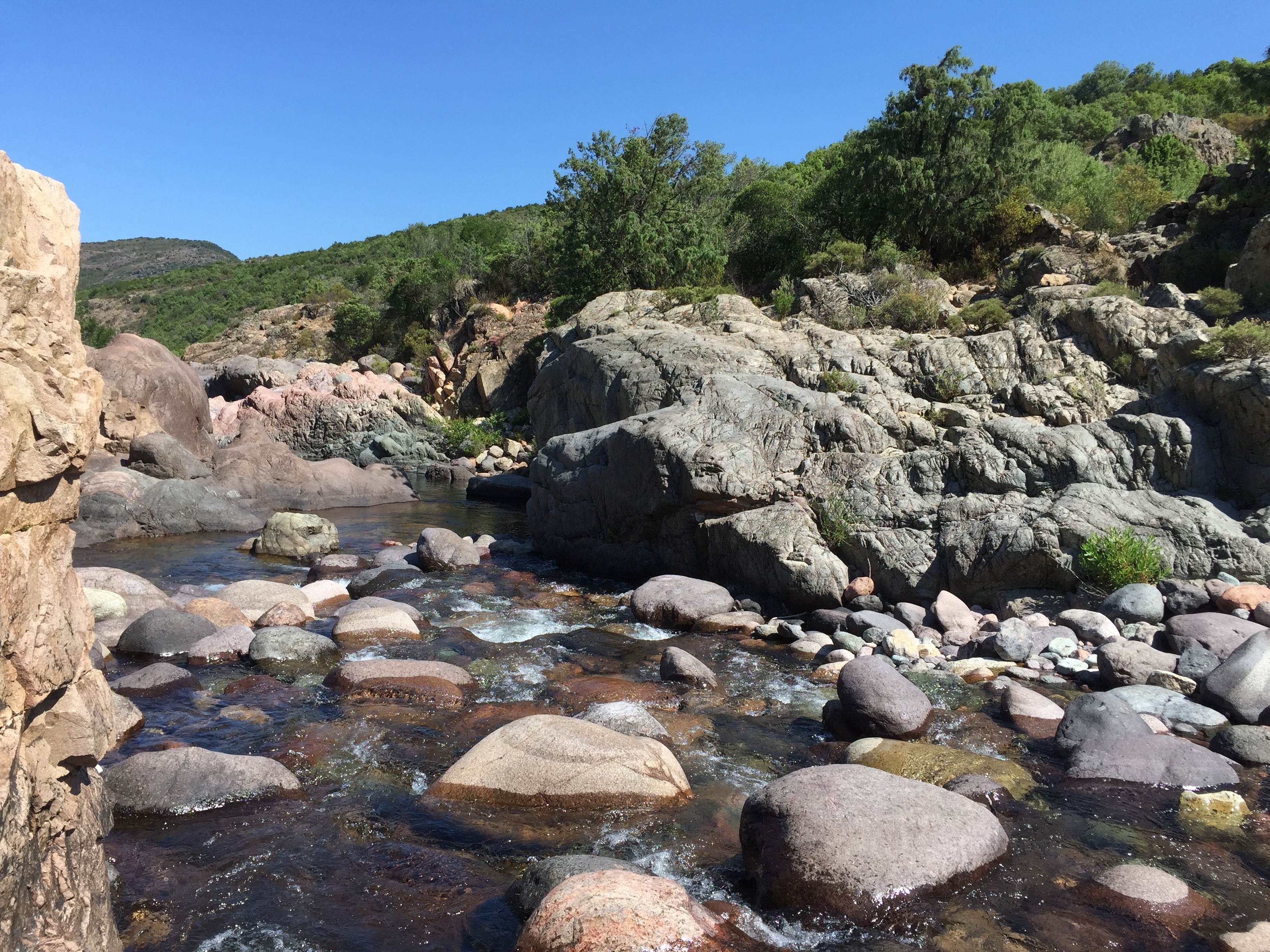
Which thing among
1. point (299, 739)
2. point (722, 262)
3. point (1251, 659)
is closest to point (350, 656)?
point (299, 739)

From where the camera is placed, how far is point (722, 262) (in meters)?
32.8

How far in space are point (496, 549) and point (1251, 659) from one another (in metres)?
12.8

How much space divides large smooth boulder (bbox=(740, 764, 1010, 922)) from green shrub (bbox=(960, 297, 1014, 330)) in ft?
48.5

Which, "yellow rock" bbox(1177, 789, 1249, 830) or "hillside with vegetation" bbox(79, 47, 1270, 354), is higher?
"hillside with vegetation" bbox(79, 47, 1270, 354)

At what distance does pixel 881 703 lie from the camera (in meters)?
7.65

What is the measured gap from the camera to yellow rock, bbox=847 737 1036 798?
669cm

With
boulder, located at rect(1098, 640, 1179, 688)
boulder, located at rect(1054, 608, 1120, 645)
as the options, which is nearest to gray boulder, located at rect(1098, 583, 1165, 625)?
boulder, located at rect(1054, 608, 1120, 645)

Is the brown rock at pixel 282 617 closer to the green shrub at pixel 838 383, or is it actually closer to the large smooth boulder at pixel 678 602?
the large smooth boulder at pixel 678 602

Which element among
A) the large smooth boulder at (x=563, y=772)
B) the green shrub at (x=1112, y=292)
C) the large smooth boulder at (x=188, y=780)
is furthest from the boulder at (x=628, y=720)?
the green shrub at (x=1112, y=292)

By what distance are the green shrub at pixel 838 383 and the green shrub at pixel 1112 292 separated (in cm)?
556

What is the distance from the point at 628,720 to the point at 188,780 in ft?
11.8

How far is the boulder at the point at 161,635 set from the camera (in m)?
9.65

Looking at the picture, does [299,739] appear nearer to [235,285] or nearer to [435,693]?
[435,693]

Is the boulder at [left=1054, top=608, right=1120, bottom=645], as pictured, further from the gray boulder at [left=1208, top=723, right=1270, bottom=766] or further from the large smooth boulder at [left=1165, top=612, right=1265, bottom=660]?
the gray boulder at [left=1208, top=723, right=1270, bottom=766]
